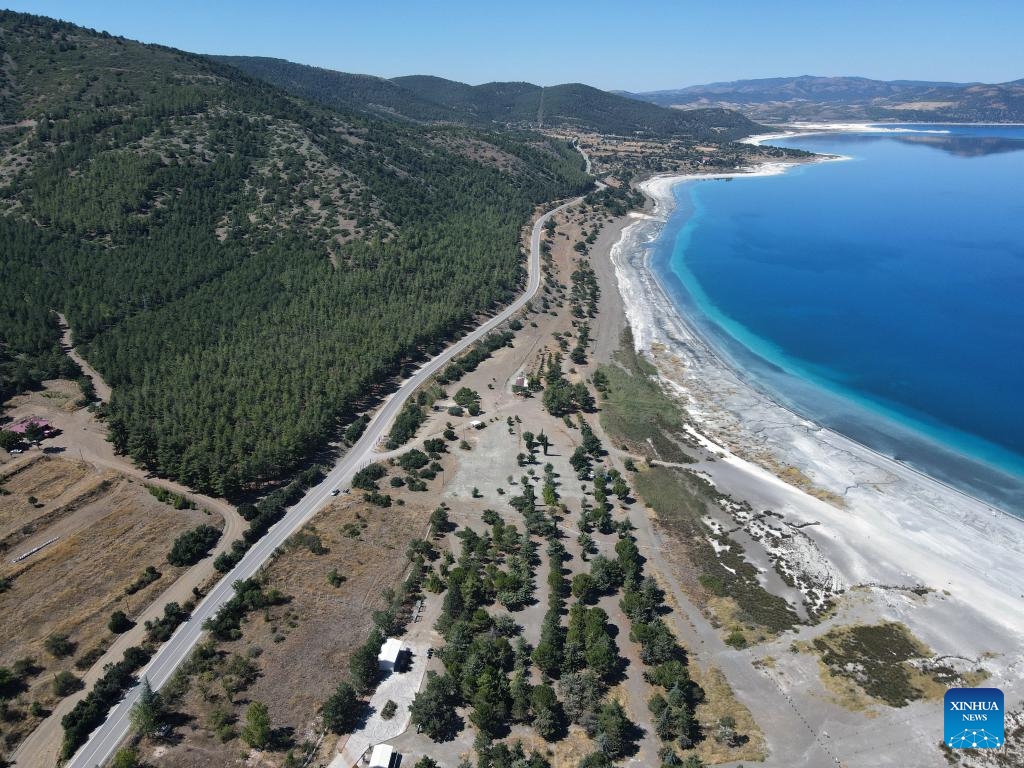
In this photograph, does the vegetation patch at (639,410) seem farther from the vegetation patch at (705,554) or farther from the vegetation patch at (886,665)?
the vegetation patch at (886,665)

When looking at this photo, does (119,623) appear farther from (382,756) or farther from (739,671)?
(739,671)

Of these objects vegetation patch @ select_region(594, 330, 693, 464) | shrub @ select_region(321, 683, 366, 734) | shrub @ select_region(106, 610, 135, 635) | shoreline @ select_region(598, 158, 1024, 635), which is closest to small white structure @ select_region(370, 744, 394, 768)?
shrub @ select_region(321, 683, 366, 734)

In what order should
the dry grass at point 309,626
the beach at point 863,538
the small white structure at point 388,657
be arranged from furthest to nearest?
the beach at point 863,538, the small white structure at point 388,657, the dry grass at point 309,626

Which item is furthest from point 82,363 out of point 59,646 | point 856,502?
point 856,502

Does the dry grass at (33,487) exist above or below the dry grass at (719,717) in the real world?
above

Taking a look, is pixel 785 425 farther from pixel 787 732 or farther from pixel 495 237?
pixel 495 237

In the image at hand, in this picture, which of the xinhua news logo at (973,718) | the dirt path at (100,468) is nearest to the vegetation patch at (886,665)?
the xinhua news logo at (973,718)
